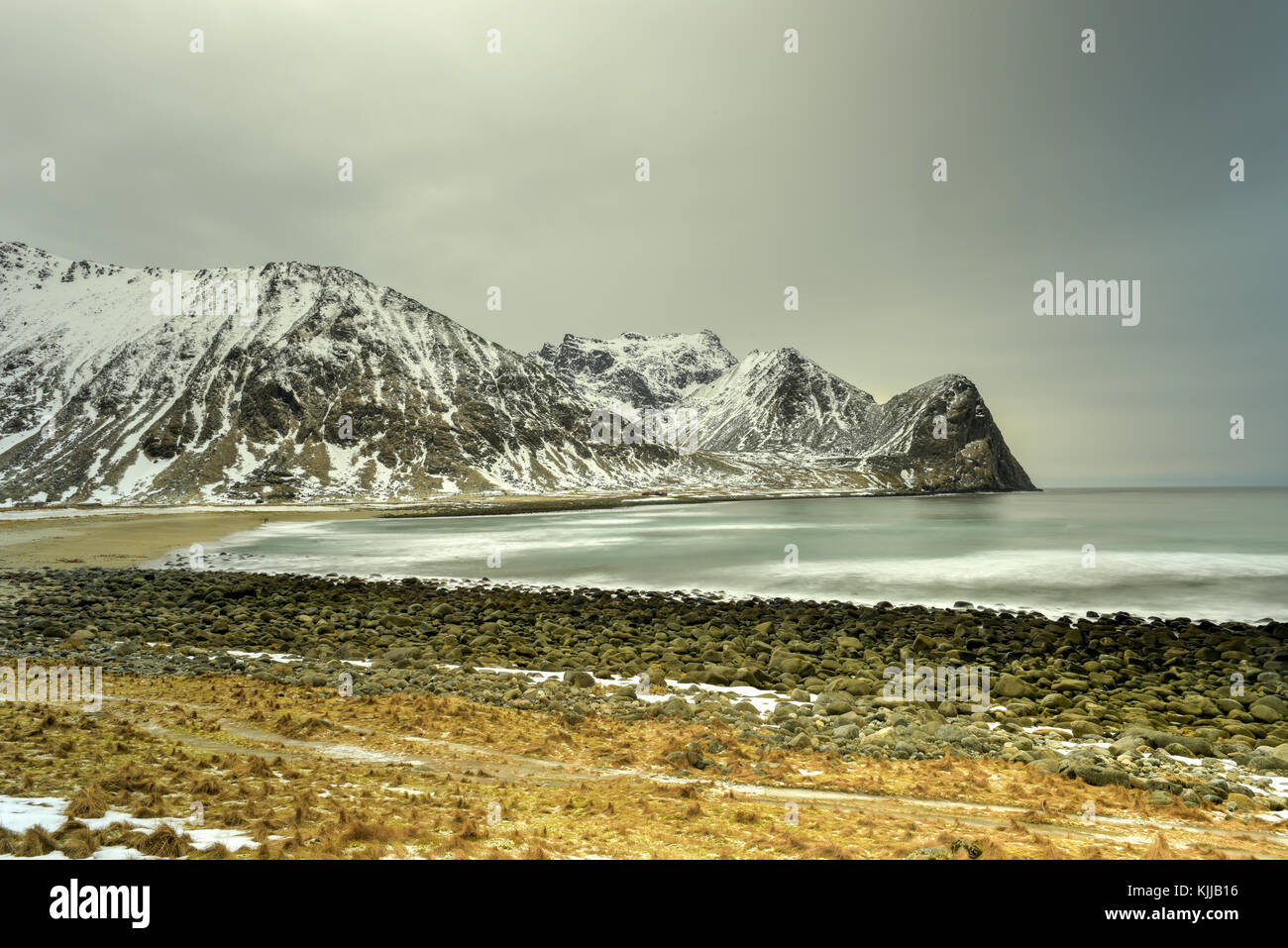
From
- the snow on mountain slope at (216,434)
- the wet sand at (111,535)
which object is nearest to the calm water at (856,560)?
the wet sand at (111,535)

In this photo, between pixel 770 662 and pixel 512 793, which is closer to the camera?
pixel 512 793

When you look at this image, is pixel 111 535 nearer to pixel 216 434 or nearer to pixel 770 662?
pixel 770 662

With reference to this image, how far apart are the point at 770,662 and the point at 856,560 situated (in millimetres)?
34740

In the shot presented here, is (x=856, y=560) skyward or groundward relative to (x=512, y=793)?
groundward

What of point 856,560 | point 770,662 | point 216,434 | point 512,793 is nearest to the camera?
point 512,793

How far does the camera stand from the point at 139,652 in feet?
60.8

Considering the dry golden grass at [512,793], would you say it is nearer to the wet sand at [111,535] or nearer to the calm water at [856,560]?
the calm water at [856,560]

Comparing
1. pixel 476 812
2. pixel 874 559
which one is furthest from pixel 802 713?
pixel 874 559

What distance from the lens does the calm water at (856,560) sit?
36812mm

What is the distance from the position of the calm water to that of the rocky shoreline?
6.34 meters

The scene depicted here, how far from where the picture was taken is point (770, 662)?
2022 cm

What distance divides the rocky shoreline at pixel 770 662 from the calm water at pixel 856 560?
6344mm

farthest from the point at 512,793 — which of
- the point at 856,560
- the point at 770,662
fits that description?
the point at 856,560

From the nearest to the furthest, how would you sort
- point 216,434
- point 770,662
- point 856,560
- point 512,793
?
1. point 512,793
2. point 770,662
3. point 856,560
4. point 216,434
